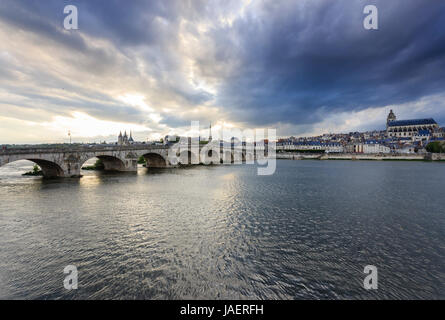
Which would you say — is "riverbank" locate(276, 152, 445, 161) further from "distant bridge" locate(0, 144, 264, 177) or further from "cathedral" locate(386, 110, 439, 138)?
"distant bridge" locate(0, 144, 264, 177)

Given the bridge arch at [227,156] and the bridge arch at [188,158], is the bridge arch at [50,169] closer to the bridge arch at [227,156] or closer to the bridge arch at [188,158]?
the bridge arch at [188,158]

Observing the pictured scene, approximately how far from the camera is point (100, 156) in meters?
43.0

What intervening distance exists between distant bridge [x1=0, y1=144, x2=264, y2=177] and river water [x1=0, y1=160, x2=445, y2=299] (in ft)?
42.5

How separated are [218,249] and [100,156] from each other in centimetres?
4230

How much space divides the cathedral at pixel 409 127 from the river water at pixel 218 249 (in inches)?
7407

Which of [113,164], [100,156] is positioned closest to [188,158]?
[113,164]

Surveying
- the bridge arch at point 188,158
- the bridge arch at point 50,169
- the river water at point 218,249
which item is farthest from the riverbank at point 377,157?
the bridge arch at point 50,169

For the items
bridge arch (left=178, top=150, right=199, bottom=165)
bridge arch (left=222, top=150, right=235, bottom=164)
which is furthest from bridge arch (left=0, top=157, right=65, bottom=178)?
bridge arch (left=222, top=150, right=235, bottom=164)

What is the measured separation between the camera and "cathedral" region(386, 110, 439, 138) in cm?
15112

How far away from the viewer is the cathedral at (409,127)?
151 metres

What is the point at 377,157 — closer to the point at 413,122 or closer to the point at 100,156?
the point at 413,122

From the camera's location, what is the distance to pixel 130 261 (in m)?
9.46

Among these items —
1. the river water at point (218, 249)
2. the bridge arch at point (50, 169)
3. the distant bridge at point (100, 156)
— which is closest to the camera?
the river water at point (218, 249)

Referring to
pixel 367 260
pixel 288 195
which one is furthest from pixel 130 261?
pixel 288 195
